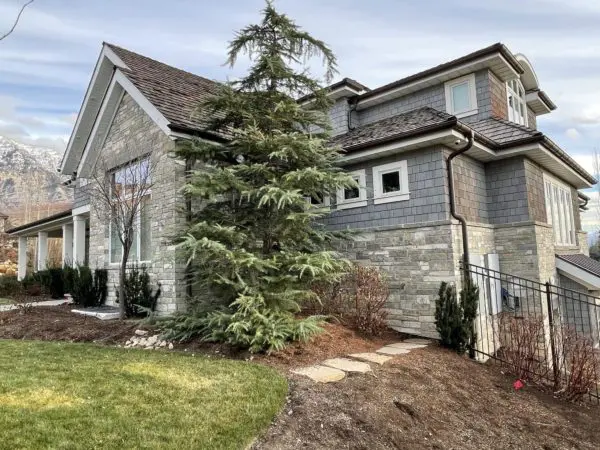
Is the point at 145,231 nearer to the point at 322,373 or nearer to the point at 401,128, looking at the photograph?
the point at 322,373

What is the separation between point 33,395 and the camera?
13.2 feet

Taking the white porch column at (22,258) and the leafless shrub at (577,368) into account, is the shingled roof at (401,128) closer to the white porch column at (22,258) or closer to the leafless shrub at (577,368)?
the leafless shrub at (577,368)

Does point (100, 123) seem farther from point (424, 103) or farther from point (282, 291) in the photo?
point (424, 103)

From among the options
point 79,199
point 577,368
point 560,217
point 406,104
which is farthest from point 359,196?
point 79,199

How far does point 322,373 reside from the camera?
511 cm

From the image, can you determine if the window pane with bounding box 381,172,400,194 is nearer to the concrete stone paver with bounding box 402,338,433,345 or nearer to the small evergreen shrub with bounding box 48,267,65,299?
the concrete stone paver with bounding box 402,338,433,345

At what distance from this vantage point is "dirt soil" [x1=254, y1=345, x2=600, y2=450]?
3.71 meters

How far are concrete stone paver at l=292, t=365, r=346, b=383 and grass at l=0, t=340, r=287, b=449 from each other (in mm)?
426

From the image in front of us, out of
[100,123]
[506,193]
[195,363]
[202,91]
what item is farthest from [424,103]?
[195,363]

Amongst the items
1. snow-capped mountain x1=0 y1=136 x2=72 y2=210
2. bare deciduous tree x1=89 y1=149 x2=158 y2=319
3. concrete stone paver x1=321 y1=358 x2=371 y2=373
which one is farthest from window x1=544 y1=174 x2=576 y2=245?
snow-capped mountain x1=0 y1=136 x2=72 y2=210

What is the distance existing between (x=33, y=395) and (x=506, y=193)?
951 cm

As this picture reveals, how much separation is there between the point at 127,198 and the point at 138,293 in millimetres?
2129

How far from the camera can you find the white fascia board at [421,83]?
35.0ft

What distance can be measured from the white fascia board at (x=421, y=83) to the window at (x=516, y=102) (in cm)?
69
